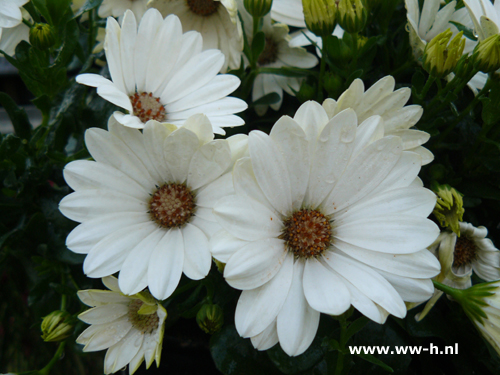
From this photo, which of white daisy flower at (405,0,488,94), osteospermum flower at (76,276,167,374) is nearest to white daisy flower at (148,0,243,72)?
white daisy flower at (405,0,488,94)

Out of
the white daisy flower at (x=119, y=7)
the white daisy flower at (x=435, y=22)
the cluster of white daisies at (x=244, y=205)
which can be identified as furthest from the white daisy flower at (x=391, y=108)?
the white daisy flower at (x=119, y=7)

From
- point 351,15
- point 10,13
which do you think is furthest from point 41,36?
point 351,15

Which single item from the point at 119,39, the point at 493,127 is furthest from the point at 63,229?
the point at 493,127

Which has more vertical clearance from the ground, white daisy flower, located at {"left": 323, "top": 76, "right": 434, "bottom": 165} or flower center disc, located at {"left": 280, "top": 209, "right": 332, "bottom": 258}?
white daisy flower, located at {"left": 323, "top": 76, "right": 434, "bottom": 165}

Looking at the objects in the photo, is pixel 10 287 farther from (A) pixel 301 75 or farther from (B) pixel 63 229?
(A) pixel 301 75

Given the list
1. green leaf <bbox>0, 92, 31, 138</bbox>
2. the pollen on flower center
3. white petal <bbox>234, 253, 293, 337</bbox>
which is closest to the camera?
white petal <bbox>234, 253, 293, 337</bbox>

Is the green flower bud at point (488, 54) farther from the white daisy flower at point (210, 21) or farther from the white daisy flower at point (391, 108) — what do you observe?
the white daisy flower at point (210, 21)

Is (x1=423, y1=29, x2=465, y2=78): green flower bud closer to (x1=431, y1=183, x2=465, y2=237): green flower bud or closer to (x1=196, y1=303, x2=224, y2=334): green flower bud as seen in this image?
(x1=431, y1=183, x2=465, y2=237): green flower bud
